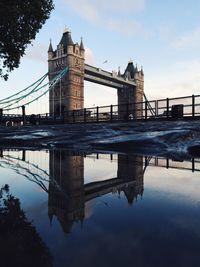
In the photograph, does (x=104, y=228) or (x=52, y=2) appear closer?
(x=104, y=228)

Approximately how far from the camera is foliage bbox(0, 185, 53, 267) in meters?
1.20

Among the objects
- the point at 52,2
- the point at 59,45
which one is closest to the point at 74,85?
the point at 59,45

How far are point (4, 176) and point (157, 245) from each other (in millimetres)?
2690

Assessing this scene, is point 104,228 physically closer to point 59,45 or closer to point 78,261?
point 78,261

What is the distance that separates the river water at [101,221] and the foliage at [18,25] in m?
10.2

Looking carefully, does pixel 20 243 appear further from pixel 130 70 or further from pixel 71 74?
pixel 130 70

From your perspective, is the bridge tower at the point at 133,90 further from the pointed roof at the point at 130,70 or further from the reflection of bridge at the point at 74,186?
the reflection of bridge at the point at 74,186

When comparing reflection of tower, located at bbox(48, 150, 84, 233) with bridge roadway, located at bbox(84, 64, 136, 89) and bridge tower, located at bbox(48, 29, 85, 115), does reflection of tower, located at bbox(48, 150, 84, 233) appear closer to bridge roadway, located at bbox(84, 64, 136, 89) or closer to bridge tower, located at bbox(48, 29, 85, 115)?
bridge tower, located at bbox(48, 29, 85, 115)

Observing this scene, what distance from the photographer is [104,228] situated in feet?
5.35

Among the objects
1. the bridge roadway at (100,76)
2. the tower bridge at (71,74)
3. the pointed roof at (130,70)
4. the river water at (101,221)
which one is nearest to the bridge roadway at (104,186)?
the river water at (101,221)

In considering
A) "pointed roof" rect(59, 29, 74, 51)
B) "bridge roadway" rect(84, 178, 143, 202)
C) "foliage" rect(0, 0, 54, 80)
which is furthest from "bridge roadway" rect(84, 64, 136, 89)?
"bridge roadway" rect(84, 178, 143, 202)

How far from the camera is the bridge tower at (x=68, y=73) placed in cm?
6451

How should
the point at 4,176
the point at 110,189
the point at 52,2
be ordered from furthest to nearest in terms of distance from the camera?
the point at 52,2 < the point at 4,176 < the point at 110,189

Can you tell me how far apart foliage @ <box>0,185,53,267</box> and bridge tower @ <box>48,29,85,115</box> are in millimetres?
61563
